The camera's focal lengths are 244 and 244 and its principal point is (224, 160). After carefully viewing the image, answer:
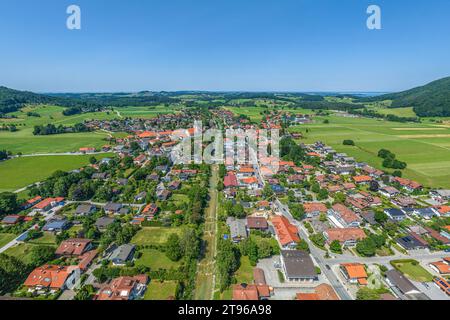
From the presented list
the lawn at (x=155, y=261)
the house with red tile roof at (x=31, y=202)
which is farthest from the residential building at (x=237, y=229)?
the house with red tile roof at (x=31, y=202)

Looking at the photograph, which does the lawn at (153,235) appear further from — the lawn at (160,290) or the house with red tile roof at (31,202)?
the house with red tile roof at (31,202)

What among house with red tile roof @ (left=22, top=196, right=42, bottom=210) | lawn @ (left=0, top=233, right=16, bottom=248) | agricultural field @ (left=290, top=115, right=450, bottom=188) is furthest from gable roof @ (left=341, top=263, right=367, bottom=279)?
house with red tile roof @ (left=22, top=196, right=42, bottom=210)

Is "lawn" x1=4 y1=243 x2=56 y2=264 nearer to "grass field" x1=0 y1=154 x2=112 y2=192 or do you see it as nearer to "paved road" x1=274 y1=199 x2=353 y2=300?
"grass field" x1=0 y1=154 x2=112 y2=192

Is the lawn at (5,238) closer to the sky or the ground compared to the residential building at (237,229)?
closer to the ground

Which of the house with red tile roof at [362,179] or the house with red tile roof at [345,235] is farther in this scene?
the house with red tile roof at [362,179]

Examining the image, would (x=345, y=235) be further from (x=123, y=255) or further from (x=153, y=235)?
(x=123, y=255)

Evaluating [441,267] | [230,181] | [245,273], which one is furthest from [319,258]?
[230,181]
